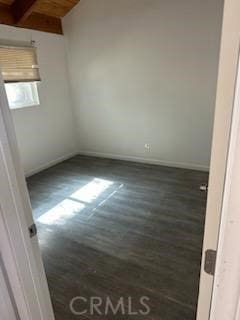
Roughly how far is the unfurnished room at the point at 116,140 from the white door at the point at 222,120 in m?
1.23

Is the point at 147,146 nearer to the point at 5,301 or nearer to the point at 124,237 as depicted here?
the point at 124,237

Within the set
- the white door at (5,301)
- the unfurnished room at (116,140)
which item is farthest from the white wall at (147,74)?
the white door at (5,301)

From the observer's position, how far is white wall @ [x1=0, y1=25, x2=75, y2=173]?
12.2 ft

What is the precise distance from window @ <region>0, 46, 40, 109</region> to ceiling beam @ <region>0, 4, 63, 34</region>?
33 cm

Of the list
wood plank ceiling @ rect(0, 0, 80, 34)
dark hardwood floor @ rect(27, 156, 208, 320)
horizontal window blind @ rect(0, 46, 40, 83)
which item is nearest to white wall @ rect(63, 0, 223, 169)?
wood plank ceiling @ rect(0, 0, 80, 34)

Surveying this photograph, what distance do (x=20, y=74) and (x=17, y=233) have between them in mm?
3351

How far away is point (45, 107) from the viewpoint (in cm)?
406

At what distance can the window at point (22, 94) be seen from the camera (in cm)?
359

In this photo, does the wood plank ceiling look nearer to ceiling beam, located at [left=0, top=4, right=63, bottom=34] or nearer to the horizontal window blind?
ceiling beam, located at [left=0, top=4, right=63, bottom=34]

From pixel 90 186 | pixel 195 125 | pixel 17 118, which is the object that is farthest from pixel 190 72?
pixel 17 118

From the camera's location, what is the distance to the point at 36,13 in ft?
11.8

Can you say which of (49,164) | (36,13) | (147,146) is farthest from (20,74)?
(147,146)

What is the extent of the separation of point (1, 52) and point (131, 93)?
2016mm

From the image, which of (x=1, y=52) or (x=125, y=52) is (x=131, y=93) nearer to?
(x=125, y=52)
